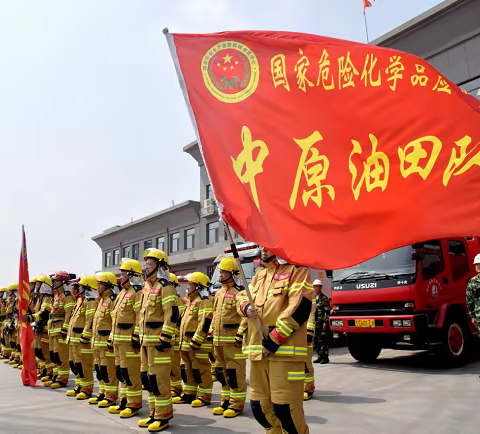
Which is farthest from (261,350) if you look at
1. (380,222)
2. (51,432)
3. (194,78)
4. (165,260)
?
(51,432)

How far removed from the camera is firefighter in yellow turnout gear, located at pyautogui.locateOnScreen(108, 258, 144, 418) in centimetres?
660

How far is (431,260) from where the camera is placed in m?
9.27

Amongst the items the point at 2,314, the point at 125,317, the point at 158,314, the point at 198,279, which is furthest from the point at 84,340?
the point at 2,314

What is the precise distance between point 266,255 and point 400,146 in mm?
1630

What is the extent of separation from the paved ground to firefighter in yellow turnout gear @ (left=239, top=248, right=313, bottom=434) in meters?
1.69

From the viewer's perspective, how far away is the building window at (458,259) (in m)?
9.72

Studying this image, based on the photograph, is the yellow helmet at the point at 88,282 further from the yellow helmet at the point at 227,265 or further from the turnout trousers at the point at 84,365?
the yellow helmet at the point at 227,265

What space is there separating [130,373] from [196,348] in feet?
3.56

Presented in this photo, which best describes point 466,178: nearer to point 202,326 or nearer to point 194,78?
point 194,78

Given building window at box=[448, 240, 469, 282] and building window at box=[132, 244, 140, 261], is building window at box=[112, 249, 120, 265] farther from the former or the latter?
building window at box=[448, 240, 469, 282]

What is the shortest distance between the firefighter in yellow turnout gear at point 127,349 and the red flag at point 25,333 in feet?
12.0

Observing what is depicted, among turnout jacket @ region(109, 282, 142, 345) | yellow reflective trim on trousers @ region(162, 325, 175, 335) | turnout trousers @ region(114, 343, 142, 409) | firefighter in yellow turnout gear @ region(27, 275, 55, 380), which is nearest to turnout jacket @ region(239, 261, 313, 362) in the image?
yellow reflective trim on trousers @ region(162, 325, 175, 335)

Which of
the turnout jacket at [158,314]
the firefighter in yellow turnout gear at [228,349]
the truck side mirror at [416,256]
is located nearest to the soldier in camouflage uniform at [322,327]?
the truck side mirror at [416,256]

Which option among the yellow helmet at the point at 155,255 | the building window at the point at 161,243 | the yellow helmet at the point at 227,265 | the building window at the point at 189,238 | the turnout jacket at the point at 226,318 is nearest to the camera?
the yellow helmet at the point at 155,255
